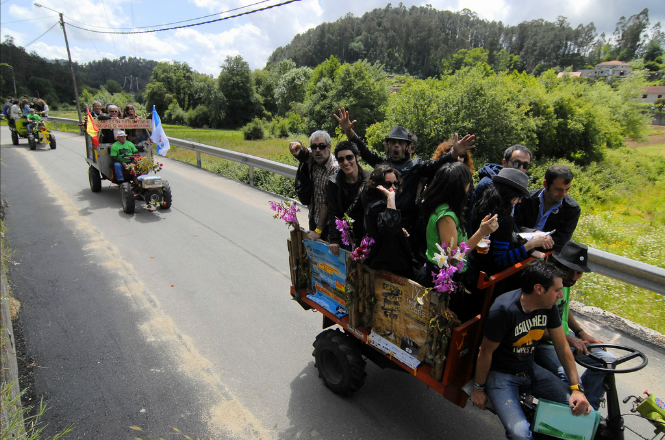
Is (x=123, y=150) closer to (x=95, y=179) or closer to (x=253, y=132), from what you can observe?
(x=95, y=179)

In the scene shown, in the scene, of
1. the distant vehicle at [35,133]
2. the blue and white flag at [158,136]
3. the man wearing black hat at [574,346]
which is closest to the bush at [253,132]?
the distant vehicle at [35,133]

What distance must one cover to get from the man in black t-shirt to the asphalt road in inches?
29.5

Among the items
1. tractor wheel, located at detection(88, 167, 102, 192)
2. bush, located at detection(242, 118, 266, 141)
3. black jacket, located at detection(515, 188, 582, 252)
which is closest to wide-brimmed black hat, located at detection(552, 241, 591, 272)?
black jacket, located at detection(515, 188, 582, 252)

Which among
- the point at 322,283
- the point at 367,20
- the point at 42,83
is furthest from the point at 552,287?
the point at 367,20

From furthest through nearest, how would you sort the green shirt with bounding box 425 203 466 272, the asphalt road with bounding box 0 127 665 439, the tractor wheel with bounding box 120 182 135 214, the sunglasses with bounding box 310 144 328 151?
the tractor wheel with bounding box 120 182 135 214 < the sunglasses with bounding box 310 144 328 151 < the asphalt road with bounding box 0 127 665 439 < the green shirt with bounding box 425 203 466 272

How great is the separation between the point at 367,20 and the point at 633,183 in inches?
7057

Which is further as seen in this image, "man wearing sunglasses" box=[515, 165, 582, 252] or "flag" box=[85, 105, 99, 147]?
"flag" box=[85, 105, 99, 147]

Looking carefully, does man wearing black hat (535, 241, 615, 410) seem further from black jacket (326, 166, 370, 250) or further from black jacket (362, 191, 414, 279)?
black jacket (326, 166, 370, 250)

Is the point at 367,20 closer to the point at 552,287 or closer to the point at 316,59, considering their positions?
the point at 316,59

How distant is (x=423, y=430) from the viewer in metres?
3.01

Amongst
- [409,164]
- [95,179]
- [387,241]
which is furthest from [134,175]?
[387,241]

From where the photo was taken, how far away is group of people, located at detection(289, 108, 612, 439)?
2.39 meters

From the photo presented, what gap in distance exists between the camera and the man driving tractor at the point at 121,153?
8.77m

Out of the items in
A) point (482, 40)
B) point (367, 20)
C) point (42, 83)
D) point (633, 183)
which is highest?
point (367, 20)
